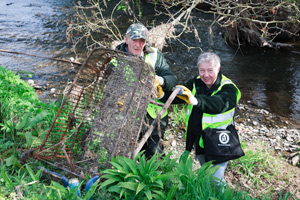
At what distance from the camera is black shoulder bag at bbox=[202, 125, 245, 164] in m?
2.79

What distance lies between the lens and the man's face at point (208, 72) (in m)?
2.81

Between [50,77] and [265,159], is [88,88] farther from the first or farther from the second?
[50,77]

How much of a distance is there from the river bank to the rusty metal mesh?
69cm

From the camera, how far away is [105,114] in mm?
3141

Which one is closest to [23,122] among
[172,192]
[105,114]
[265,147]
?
[105,114]

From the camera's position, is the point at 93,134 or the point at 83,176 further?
the point at 93,134

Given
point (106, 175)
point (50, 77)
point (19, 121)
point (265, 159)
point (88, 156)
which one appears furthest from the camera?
point (50, 77)

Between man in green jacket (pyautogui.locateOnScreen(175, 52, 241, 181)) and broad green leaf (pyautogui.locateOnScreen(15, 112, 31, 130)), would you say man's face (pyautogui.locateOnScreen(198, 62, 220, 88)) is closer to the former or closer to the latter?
man in green jacket (pyautogui.locateOnScreen(175, 52, 241, 181))

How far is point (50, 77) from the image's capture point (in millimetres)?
6840

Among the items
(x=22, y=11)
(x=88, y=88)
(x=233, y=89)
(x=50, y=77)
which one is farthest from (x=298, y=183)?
(x=22, y=11)

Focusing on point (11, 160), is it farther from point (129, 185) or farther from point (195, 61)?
point (195, 61)

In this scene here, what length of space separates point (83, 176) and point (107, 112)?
82cm

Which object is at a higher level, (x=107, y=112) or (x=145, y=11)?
(x=145, y=11)

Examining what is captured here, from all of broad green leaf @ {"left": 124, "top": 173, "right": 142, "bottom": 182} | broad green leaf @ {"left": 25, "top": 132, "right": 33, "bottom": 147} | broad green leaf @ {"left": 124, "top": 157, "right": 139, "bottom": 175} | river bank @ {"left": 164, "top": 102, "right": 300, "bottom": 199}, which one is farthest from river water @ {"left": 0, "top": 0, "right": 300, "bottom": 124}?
broad green leaf @ {"left": 124, "top": 173, "right": 142, "bottom": 182}
